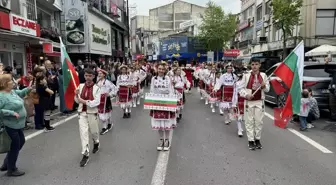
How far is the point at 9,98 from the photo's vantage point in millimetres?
4516

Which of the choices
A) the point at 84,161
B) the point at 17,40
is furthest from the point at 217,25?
the point at 84,161

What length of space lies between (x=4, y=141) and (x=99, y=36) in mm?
27689

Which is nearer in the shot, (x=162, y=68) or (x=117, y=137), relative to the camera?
(x=162, y=68)

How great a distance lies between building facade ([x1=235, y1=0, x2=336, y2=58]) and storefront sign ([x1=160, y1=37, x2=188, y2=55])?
9.09 metres

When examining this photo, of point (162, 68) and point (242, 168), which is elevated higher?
point (162, 68)

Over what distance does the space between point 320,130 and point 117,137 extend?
5.24m

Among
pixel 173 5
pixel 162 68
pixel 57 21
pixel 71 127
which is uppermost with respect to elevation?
pixel 173 5

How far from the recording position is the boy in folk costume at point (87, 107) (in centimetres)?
527

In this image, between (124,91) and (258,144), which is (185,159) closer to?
(258,144)

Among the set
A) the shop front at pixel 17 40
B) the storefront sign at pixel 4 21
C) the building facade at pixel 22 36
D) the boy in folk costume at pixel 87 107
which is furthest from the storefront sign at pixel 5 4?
the boy in folk costume at pixel 87 107

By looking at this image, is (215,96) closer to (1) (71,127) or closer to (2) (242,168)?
(1) (71,127)

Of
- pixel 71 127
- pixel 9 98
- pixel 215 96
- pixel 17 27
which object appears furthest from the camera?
pixel 17 27

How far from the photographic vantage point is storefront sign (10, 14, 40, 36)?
13.0 m

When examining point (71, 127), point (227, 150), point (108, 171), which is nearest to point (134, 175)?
point (108, 171)
